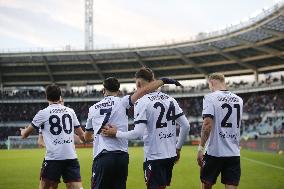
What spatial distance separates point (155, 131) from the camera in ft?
20.3

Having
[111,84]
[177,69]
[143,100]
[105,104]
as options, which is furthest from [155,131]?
[177,69]

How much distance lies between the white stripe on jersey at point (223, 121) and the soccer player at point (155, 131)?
108 centimetres

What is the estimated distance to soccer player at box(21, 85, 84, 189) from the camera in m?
7.45

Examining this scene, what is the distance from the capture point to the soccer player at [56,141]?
7.45 meters

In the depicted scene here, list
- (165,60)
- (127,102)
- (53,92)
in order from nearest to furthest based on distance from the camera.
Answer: (127,102), (53,92), (165,60)

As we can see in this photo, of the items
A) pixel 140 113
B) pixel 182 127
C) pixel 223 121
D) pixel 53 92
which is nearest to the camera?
pixel 140 113

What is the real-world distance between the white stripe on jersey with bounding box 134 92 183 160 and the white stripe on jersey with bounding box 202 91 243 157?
1.10 metres

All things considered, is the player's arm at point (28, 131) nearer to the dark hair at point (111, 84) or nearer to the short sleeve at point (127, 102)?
the dark hair at point (111, 84)

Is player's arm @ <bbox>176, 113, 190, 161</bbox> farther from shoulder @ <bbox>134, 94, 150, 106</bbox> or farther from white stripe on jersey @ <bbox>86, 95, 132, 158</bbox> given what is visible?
white stripe on jersey @ <bbox>86, 95, 132, 158</bbox>

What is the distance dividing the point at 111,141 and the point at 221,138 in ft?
7.05

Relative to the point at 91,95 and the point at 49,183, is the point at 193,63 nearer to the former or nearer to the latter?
the point at 91,95

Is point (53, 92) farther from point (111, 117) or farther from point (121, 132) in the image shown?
point (121, 132)

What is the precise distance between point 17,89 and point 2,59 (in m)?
7.12

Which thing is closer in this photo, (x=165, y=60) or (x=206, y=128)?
(x=206, y=128)
